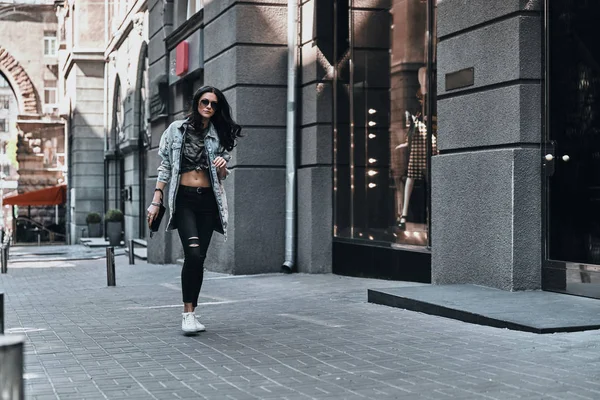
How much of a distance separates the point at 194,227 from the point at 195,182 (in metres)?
0.35

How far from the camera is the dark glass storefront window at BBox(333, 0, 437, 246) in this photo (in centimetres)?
1102

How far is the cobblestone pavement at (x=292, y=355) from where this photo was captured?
515 cm

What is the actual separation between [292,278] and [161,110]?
6.80 metres

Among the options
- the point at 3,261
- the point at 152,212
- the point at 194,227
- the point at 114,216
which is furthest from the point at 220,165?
the point at 114,216

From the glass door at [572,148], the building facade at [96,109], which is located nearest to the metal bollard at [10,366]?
the glass door at [572,148]

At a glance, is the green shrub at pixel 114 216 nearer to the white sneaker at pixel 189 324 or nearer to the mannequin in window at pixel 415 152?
the mannequin in window at pixel 415 152

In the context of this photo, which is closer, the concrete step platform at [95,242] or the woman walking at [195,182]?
the woman walking at [195,182]

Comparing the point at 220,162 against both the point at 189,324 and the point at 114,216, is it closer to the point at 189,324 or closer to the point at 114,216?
the point at 189,324

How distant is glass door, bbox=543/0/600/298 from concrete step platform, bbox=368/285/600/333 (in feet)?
0.99

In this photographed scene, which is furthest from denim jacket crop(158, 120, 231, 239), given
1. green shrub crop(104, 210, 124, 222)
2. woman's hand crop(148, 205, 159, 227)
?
green shrub crop(104, 210, 124, 222)

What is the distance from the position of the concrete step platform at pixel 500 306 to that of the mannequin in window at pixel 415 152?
7.40 feet

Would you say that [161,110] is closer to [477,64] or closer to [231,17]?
[231,17]

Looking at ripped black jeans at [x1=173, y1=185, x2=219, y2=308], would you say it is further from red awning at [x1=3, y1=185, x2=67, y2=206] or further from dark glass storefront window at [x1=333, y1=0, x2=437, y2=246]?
red awning at [x1=3, y1=185, x2=67, y2=206]

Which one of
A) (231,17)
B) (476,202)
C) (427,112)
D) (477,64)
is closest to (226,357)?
(476,202)
